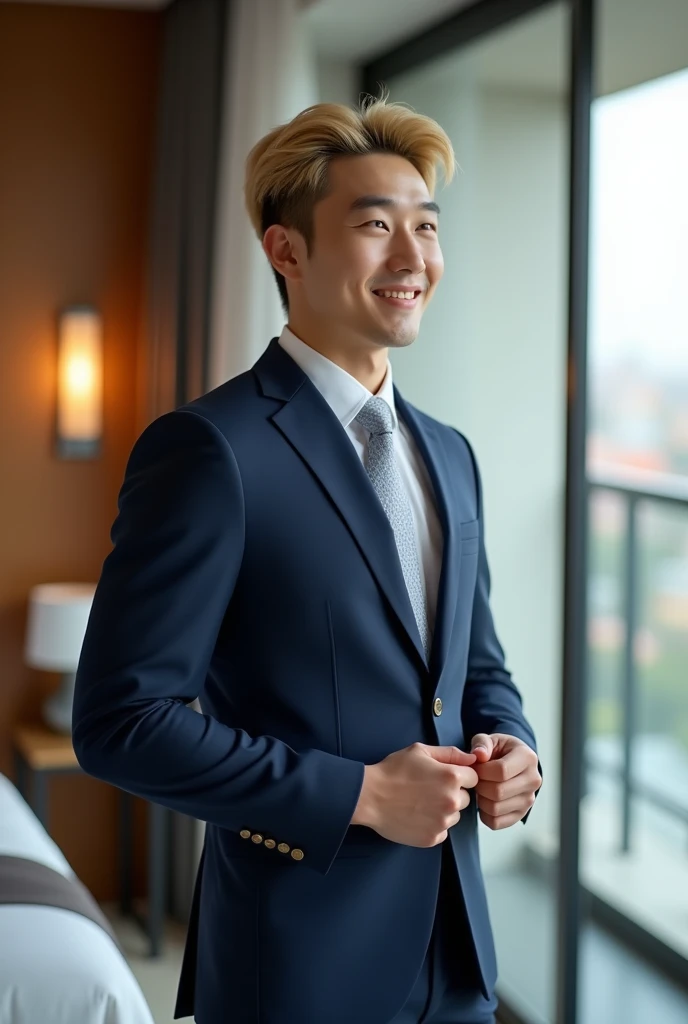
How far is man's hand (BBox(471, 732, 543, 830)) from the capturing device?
1.42 metres

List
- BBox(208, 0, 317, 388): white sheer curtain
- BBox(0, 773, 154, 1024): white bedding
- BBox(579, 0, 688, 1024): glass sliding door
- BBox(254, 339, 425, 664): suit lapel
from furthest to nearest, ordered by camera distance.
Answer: BBox(208, 0, 317, 388): white sheer curtain
BBox(579, 0, 688, 1024): glass sliding door
BBox(0, 773, 154, 1024): white bedding
BBox(254, 339, 425, 664): suit lapel

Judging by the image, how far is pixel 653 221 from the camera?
3178 millimetres

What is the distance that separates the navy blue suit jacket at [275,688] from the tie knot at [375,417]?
0.07 meters

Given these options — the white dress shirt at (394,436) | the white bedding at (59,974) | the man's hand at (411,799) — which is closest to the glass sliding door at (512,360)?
the white bedding at (59,974)

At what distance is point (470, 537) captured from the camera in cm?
158

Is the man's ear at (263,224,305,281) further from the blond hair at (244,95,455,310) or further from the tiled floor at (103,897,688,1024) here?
the tiled floor at (103,897,688,1024)

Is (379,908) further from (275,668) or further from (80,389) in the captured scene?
(80,389)

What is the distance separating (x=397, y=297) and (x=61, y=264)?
107 inches

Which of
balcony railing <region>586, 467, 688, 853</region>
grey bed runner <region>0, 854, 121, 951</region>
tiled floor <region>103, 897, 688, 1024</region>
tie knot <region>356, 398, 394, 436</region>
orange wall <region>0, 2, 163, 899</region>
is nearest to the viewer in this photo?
tie knot <region>356, 398, 394, 436</region>

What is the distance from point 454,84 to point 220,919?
2494 millimetres

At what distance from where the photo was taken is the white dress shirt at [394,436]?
1.50m

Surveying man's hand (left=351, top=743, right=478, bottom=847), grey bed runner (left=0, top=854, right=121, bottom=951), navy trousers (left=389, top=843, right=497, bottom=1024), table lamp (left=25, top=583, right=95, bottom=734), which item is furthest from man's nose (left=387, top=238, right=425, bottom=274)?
table lamp (left=25, top=583, right=95, bottom=734)

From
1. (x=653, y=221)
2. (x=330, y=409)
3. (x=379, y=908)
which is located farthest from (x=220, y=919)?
(x=653, y=221)

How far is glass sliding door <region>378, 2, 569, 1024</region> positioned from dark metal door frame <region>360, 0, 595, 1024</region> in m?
0.48
